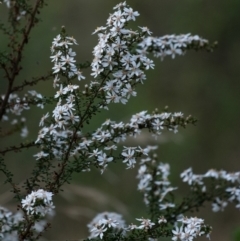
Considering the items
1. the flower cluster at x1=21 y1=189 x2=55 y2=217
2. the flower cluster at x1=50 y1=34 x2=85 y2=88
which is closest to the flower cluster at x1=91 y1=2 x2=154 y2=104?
the flower cluster at x1=50 y1=34 x2=85 y2=88

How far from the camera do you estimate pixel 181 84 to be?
191 inches

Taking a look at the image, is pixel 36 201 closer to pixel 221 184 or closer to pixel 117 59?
pixel 117 59

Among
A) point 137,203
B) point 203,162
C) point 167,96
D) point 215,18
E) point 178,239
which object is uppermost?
point 215,18

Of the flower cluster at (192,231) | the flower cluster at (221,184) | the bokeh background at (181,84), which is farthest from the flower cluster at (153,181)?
the bokeh background at (181,84)

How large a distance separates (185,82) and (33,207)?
3701mm

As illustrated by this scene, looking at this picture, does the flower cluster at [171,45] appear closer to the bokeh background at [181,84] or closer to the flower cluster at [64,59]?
the flower cluster at [64,59]

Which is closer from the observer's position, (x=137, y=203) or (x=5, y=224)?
(x=5, y=224)

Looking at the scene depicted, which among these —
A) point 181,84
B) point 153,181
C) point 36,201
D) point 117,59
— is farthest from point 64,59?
point 181,84

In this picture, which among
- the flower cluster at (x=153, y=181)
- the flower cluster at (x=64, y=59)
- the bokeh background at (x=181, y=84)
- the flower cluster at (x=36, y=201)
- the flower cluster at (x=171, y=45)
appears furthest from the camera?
the bokeh background at (x=181, y=84)

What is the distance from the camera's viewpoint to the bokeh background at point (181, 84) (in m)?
4.19

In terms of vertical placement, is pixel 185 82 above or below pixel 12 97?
above

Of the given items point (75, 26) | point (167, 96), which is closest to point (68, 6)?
point (75, 26)

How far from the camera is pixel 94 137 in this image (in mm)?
1452

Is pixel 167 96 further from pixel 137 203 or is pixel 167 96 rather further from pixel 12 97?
pixel 12 97
